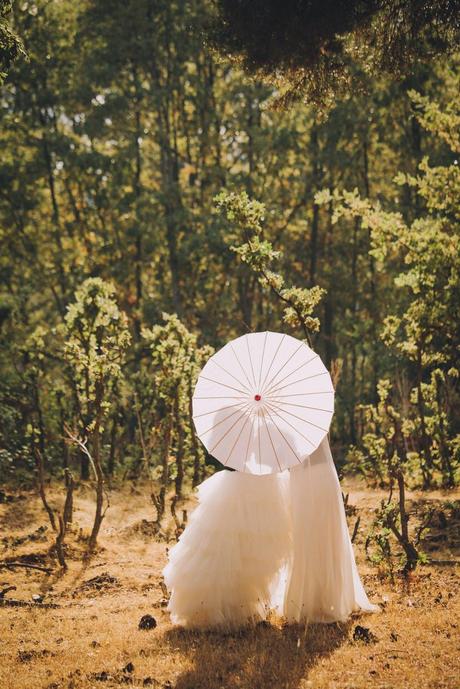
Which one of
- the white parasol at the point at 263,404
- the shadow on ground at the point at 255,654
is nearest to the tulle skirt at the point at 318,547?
the shadow on ground at the point at 255,654

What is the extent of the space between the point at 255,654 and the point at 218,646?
1.10 ft

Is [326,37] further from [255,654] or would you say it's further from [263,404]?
[255,654]

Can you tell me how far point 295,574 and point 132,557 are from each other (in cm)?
348

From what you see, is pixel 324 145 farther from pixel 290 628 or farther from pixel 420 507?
pixel 290 628

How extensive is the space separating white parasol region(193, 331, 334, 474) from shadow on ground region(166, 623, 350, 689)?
126cm

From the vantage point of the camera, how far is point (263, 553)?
194 inches

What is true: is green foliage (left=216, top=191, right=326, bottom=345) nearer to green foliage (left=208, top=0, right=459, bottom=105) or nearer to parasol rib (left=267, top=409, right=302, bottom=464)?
green foliage (left=208, top=0, right=459, bottom=105)

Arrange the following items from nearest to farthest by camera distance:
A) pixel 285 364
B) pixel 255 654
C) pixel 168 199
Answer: pixel 255 654 → pixel 285 364 → pixel 168 199

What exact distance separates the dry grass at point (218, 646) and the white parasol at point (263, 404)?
1.30 m

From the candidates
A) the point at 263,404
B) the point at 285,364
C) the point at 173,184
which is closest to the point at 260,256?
the point at 285,364

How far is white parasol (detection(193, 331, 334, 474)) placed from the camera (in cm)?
472

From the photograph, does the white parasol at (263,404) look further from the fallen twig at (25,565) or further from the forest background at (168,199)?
the forest background at (168,199)

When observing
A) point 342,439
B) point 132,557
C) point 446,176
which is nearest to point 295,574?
point 132,557

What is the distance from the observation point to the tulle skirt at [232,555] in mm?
→ 4883
